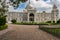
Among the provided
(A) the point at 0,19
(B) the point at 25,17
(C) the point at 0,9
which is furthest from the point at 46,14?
(C) the point at 0,9

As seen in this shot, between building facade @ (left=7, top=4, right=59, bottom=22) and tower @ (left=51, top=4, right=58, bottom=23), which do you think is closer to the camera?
building facade @ (left=7, top=4, right=59, bottom=22)

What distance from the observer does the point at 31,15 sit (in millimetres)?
101812

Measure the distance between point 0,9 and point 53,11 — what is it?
3392 inches

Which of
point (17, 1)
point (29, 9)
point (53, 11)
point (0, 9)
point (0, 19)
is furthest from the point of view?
point (53, 11)

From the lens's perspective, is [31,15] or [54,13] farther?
[54,13]

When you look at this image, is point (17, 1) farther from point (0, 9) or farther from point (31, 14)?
point (31, 14)

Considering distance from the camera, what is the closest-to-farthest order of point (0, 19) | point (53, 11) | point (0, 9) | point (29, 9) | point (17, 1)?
point (17, 1) → point (0, 9) → point (0, 19) → point (29, 9) → point (53, 11)

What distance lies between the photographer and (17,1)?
16.2 metres

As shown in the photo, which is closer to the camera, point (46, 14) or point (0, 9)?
point (0, 9)

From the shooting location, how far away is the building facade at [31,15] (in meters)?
99.3

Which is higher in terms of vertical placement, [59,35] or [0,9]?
[0,9]

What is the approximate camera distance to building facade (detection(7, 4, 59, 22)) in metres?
99.3

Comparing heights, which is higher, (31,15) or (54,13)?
(54,13)

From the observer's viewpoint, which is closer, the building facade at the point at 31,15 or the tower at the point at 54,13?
the building facade at the point at 31,15
